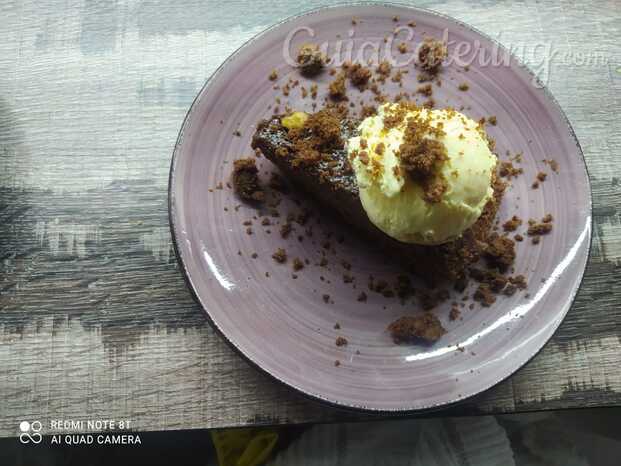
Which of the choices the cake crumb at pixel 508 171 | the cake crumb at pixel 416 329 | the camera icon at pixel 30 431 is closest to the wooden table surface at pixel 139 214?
the camera icon at pixel 30 431

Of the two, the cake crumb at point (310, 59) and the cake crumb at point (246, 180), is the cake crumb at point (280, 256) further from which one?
the cake crumb at point (310, 59)

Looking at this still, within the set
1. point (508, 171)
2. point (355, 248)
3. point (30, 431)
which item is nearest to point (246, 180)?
point (355, 248)

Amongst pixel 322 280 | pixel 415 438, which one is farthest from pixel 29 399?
pixel 415 438

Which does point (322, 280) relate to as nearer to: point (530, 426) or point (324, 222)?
point (324, 222)

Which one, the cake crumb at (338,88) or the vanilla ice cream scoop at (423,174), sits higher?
the cake crumb at (338,88)

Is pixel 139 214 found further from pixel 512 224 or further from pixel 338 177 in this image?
pixel 512 224
